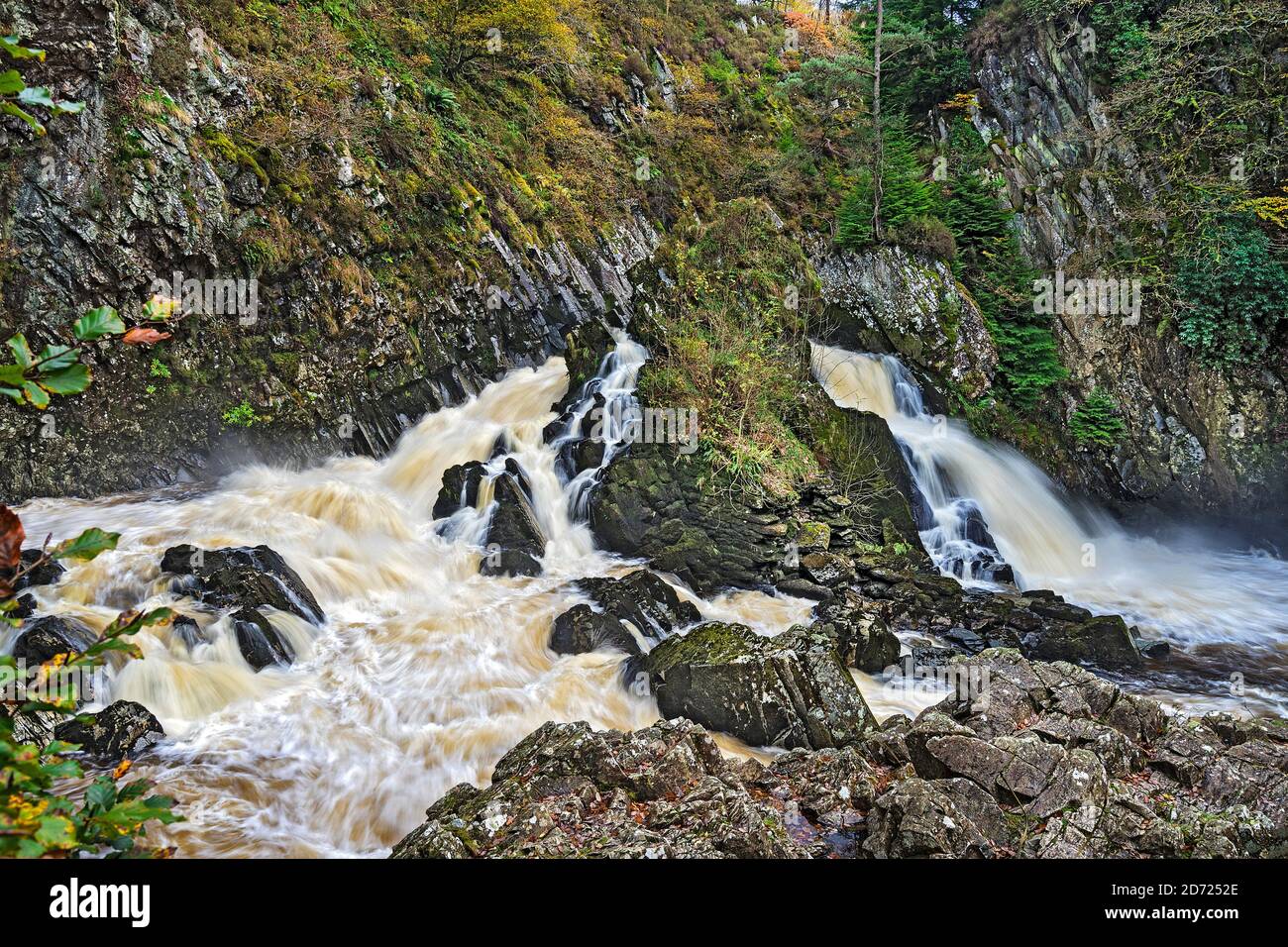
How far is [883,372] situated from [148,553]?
14.8m

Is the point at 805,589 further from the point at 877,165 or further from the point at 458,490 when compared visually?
the point at 877,165

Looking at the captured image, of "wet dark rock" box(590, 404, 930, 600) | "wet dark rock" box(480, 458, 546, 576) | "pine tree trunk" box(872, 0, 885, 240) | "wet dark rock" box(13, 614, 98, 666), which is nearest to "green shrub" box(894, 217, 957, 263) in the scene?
"pine tree trunk" box(872, 0, 885, 240)

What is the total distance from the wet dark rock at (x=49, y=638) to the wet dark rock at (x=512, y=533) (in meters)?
4.75

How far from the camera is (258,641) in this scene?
7.54 metres

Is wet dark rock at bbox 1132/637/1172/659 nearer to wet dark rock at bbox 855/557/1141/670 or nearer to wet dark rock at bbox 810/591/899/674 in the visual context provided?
wet dark rock at bbox 855/557/1141/670

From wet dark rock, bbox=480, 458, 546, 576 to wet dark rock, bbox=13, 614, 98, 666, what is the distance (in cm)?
475

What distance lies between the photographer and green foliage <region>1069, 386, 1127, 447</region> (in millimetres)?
16875

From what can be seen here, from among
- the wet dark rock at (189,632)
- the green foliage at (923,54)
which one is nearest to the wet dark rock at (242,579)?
the wet dark rock at (189,632)

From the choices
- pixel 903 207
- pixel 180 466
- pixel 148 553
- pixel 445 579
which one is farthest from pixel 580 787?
pixel 903 207

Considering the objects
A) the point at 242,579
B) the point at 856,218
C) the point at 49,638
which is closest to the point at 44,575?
the point at 49,638

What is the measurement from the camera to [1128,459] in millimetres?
16891

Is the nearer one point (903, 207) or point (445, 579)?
point (445, 579)

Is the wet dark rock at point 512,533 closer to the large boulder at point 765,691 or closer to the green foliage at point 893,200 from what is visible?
the large boulder at point 765,691

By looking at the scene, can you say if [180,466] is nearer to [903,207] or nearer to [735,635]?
[735,635]
